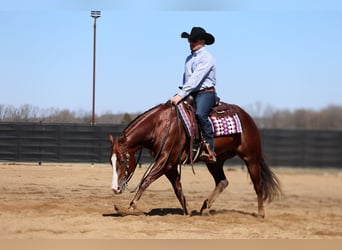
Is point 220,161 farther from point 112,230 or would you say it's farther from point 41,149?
point 41,149

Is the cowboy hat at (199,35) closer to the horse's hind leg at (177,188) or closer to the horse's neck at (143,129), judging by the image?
the horse's neck at (143,129)

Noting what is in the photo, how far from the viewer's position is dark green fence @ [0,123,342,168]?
11.3m

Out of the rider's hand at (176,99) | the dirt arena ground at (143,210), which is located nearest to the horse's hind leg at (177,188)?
the dirt arena ground at (143,210)

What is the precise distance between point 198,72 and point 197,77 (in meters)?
0.08

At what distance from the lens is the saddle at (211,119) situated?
281 inches

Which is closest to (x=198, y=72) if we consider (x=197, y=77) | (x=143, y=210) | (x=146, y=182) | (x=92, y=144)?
(x=197, y=77)

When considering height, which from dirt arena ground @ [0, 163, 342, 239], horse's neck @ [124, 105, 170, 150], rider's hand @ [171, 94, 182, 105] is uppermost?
rider's hand @ [171, 94, 182, 105]

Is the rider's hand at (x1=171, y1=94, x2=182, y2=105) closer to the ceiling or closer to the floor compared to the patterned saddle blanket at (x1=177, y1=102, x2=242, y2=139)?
closer to the ceiling

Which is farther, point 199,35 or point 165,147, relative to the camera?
point 199,35

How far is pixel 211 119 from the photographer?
24.3 feet

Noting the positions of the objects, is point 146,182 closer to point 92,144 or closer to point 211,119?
point 211,119

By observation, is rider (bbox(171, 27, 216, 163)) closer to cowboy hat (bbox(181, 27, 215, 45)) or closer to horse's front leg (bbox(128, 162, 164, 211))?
cowboy hat (bbox(181, 27, 215, 45))

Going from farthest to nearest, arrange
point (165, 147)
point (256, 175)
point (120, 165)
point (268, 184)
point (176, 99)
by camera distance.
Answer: point (268, 184)
point (256, 175)
point (176, 99)
point (165, 147)
point (120, 165)

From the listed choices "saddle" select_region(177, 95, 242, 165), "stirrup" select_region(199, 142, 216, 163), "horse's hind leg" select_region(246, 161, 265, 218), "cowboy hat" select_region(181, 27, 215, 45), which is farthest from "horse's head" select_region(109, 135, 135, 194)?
"horse's hind leg" select_region(246, 161, 265, 218)
